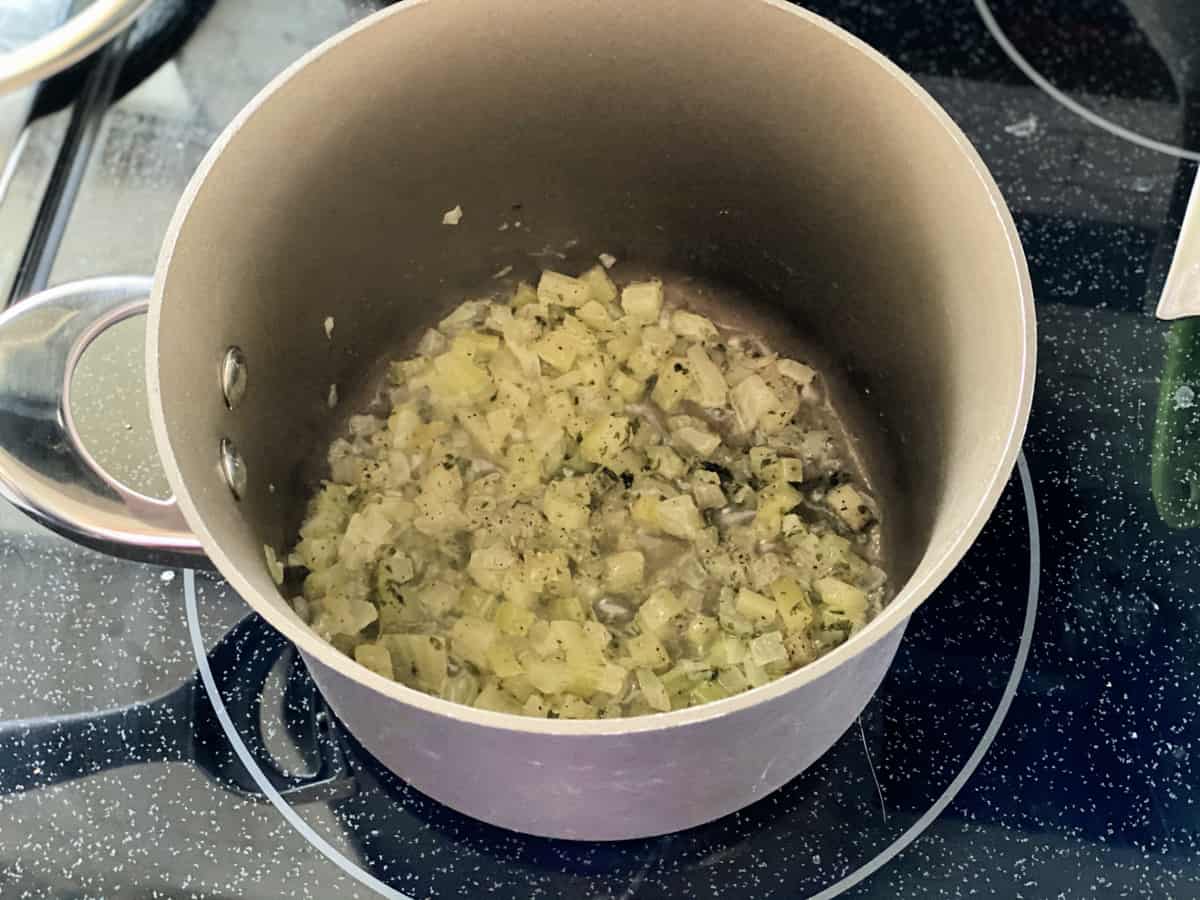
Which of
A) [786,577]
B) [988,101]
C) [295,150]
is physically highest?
[295,150]

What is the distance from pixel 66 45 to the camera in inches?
35.6

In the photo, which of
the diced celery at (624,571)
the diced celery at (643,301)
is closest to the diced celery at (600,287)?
the diced celery at (643,301)

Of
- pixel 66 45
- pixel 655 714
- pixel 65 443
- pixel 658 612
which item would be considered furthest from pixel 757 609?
pixel 66 45

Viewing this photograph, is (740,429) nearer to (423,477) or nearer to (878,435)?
(878,435)

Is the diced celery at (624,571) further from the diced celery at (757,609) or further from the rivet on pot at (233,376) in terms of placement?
the rivet on pot at (233,376)

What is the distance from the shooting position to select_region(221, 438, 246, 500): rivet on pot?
682 millimetres

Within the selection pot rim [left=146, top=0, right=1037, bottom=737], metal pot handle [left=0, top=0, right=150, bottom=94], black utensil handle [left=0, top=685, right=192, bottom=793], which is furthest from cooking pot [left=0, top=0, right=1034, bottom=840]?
metal pot handle [left=0, top=0, right=150, bottom=94]

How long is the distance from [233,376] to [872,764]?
45 centimetres

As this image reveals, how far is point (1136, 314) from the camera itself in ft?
2.91

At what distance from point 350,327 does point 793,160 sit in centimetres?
34

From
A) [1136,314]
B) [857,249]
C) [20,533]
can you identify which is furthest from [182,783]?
[1136,314]

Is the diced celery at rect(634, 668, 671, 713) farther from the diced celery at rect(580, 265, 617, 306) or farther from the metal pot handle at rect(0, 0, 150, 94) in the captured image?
the metal pot handle at rect(0, 0, 150, 94)

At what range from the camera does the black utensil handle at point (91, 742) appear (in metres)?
0.75

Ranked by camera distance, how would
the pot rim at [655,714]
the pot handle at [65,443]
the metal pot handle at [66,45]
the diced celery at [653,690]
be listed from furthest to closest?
1. the metal pot handle at [66,45]
2. the diced celery at [653,690]
3. the pot handle at [65,443]
4. the pot rim at [655,714]
